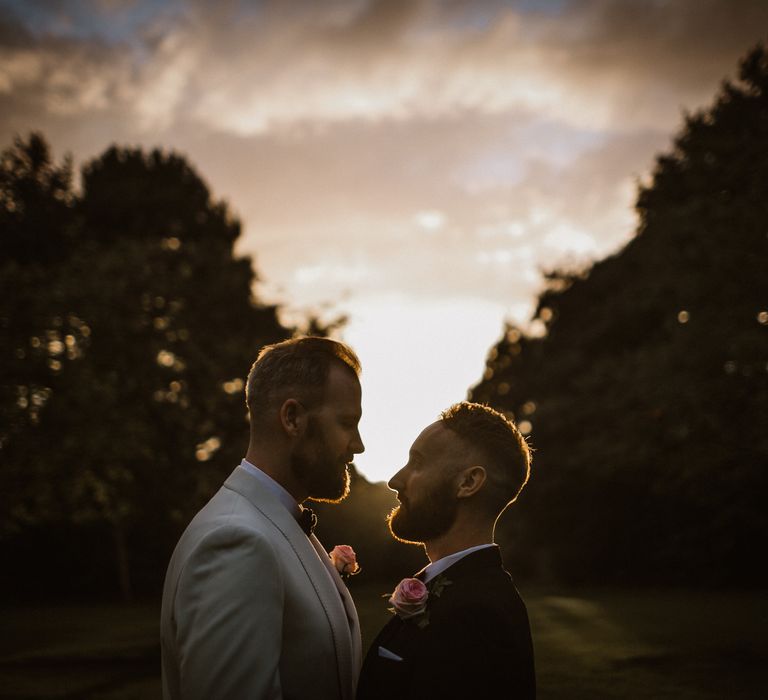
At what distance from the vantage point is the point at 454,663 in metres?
3.53

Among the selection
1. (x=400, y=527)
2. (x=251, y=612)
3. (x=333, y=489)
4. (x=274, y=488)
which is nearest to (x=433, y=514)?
(x=400, y=527)

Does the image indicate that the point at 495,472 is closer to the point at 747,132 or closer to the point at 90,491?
the point at 747,132

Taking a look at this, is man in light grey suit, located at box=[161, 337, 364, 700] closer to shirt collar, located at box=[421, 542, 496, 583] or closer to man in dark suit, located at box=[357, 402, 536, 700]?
man in dark suit, located at box=[357, 402, 536, 700]

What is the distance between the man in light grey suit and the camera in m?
2.87

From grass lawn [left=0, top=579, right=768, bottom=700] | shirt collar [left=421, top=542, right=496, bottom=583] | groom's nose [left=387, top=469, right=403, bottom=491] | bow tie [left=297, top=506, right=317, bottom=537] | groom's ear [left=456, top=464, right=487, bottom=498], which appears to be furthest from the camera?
grass lawn [left=0, top=579, right=768, bottom=700]

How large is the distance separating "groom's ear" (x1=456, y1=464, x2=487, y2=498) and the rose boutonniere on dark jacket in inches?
19.2

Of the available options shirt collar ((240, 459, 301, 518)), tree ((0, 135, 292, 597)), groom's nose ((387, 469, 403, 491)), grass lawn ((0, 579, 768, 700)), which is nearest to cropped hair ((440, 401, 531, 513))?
groom's nose ((387, 469, 403, 491))

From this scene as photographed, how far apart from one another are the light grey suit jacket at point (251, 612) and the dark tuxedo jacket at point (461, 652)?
18 centimetres

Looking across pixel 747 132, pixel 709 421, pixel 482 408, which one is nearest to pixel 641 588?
pixel 709 421

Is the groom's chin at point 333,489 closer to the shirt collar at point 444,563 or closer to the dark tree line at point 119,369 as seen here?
the shirt collar at point 444,563

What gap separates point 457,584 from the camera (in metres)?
3.90

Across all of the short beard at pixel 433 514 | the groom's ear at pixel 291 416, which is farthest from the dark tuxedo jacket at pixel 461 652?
the groom's ear at pixel 291 416

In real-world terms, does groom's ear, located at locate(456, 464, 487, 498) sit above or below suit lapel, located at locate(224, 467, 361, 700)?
above

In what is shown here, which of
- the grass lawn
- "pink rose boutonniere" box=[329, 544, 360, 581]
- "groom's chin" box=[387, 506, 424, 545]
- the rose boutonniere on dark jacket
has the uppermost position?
"groom's chin" box=[387, 506, 424, 545]
